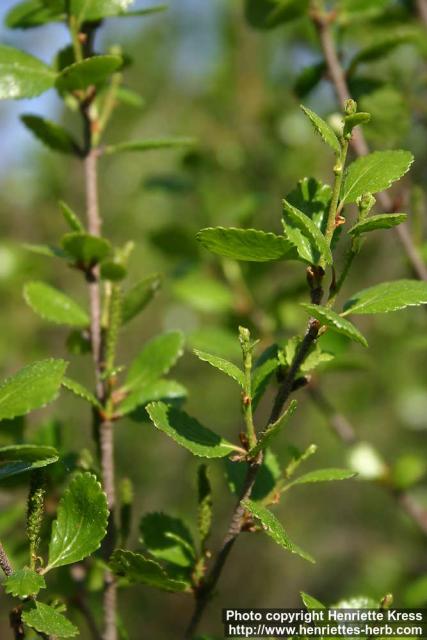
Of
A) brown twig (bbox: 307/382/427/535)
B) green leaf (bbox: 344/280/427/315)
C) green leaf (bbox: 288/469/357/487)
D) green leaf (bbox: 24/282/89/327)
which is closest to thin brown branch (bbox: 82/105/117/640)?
green leaf (bbox: 24/282/89/327)

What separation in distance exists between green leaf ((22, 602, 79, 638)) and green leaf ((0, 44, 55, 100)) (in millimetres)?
590

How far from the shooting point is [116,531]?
91 centimetres

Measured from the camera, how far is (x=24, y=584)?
2.14 feet

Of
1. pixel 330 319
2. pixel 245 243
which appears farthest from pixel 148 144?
pixel 330 319

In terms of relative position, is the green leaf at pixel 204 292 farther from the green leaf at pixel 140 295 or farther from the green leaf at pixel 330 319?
the green leaf at pixel 330 319

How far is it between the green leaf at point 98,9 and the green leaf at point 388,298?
1.60 feet

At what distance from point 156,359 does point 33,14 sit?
0.50m

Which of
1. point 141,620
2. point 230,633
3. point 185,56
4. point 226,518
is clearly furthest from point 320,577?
point 185,56

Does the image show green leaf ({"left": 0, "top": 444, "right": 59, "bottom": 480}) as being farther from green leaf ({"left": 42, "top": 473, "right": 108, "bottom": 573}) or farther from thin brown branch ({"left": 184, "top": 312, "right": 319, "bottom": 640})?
thin brown branch ({"left": 184, "top": 312, "right": 319, "bottom": 640})

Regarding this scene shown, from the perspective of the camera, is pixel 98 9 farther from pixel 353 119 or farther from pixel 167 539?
pixel 167 539

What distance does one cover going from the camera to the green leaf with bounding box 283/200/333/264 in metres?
0.67

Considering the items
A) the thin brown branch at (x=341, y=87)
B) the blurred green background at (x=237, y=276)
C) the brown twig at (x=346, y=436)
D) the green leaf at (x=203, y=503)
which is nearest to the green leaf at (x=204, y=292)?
the blurred green background at (x=237, y=276)

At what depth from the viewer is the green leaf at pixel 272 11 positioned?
1.19 metres

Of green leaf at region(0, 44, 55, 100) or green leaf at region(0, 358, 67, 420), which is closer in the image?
green leaf at region(0, 358, 67, 420)
